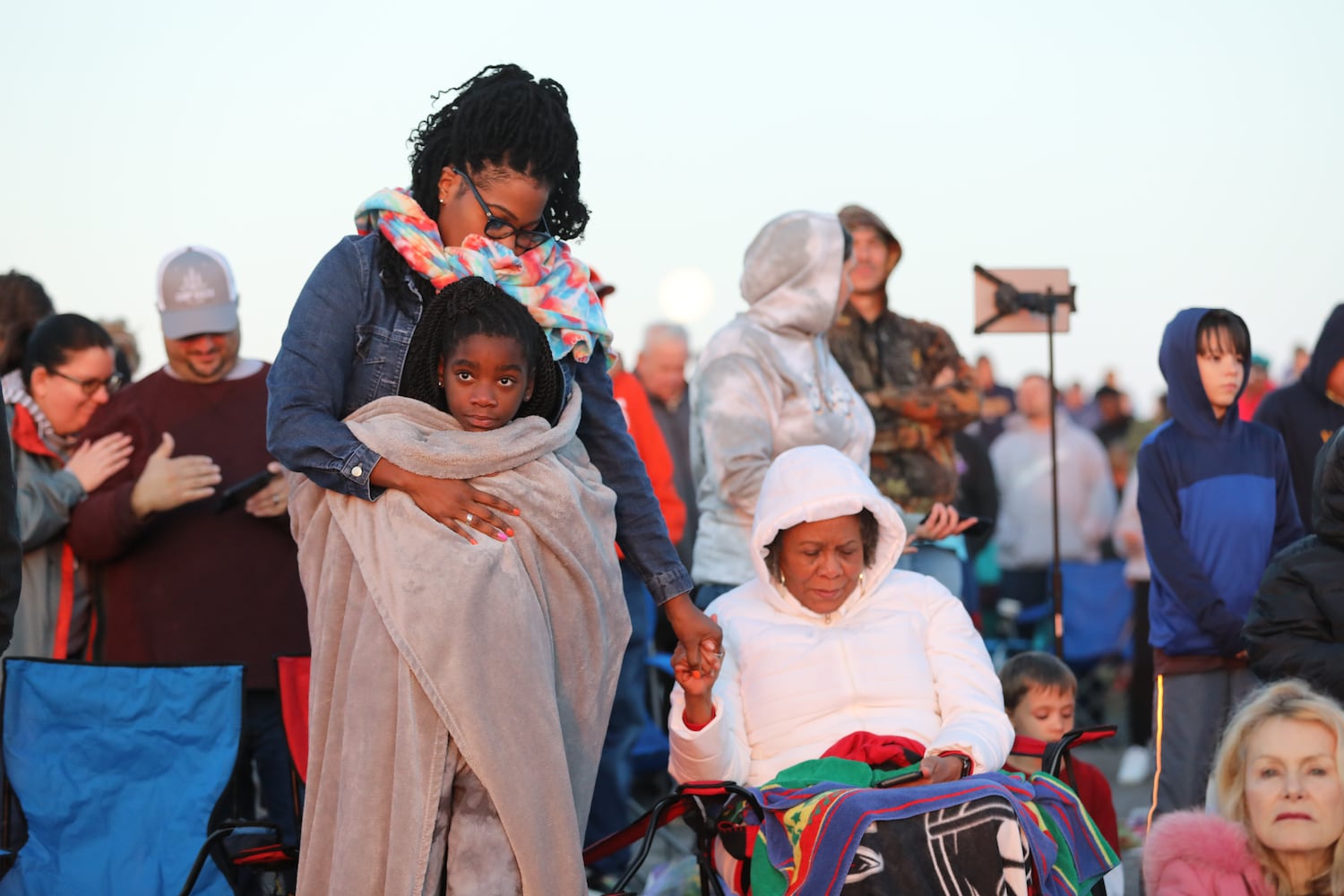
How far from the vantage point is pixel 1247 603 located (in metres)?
5.31

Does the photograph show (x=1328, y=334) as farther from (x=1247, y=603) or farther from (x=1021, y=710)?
(x=1021, y=710)

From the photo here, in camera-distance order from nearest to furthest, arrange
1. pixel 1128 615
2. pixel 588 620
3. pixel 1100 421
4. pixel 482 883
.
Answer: pixel 482 883 → pixel 588 620 → pixel 1128 615 → pixel 1100 421

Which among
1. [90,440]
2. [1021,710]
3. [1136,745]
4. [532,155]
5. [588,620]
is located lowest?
[1136,745]

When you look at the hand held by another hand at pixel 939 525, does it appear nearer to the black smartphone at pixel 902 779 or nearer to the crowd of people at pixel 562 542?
the crowd of people at pixel 562 542

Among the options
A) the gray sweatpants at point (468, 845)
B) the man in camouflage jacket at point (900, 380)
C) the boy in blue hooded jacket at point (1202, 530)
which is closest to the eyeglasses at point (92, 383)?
the man in camouflage jacket at point (900, 380)

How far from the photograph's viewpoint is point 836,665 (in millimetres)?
4004

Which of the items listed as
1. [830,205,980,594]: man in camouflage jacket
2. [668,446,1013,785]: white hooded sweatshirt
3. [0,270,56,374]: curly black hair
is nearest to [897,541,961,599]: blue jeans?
[830,205,980,594]: man in camouflage jacket

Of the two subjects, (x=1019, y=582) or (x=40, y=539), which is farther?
(x=1019, y=582)

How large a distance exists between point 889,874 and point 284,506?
2.28 m

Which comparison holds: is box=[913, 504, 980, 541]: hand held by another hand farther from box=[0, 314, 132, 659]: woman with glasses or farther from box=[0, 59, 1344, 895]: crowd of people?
box=[0, 314, 132, 659]: woman with glasses

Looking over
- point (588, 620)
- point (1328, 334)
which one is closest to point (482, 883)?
point (588, 620)

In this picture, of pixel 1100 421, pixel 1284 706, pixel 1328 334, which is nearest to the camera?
pixel 1284 706

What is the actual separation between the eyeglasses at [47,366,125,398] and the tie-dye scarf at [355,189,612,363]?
2.24 m

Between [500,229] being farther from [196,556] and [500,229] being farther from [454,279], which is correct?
[196,556]
